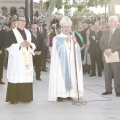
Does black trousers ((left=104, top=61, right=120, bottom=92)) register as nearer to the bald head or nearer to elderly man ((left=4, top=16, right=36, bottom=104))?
the bald head

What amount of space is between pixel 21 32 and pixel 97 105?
246cm

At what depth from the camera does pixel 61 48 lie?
31.2 feet

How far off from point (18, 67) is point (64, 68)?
1.08 meters

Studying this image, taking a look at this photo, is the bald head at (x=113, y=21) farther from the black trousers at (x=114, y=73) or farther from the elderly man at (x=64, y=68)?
the elderly man at (x=64, y=68)

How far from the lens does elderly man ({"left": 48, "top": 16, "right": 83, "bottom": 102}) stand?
372 inches

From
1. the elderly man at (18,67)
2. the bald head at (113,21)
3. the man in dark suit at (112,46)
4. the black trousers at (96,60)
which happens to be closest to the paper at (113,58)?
the man in dark suit at (112,46)

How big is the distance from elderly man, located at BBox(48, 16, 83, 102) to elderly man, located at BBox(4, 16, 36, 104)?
1.85 ft

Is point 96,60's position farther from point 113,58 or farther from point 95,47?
point 113,58

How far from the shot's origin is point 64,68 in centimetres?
947

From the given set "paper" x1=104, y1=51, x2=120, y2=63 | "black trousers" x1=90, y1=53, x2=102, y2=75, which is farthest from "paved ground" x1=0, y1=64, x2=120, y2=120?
"black trousers" x1=90, y1=53, x2=102, y2=75

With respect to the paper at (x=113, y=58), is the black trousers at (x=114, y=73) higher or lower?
lower

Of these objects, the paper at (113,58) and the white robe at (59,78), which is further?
the paper at (113,58)

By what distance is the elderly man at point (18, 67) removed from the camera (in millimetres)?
9336

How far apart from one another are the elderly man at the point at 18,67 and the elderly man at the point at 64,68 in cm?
56
